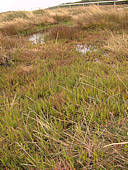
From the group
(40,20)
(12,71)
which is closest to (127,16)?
(12,71)

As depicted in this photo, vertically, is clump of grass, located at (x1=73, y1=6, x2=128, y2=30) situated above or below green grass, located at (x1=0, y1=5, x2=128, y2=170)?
above

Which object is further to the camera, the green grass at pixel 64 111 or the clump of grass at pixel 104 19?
the clump of grass at pixel 104 19

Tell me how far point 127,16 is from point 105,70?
5.46 m

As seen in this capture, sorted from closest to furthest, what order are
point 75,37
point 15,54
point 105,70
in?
point 105,70 → point 15,54 → point 75,37

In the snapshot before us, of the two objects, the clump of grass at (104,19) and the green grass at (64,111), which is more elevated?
the clump of grass at (104,19)

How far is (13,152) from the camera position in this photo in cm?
159

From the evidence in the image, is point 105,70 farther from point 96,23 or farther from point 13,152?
point 96,23

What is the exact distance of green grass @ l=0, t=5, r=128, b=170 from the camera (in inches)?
52.8

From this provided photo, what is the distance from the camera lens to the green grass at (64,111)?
134 cm

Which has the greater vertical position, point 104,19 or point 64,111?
point 104,19

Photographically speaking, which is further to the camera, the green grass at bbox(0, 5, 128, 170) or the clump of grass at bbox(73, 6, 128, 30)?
the clump of grass at bbox(73, 6, 128, 30)

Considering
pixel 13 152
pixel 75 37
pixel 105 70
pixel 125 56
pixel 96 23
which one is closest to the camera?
pixel 13 152

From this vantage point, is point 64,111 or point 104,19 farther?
point 104,19

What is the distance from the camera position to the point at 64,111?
2.03 metres
